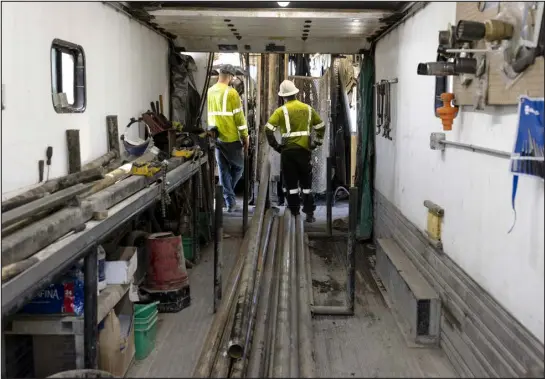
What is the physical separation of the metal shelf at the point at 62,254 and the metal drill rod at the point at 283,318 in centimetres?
87

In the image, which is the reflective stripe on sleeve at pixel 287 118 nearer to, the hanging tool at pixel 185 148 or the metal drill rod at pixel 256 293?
the metal drill rod at pixel 256 293

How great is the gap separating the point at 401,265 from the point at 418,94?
3.84ft

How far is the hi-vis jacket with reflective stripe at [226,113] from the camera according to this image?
6398 mm

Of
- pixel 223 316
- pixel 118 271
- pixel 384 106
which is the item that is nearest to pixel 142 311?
pixel 118 271

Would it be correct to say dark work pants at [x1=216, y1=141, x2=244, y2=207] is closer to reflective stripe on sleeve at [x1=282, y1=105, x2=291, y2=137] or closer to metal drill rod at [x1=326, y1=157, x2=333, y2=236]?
reflective stripe on sleeve at [x1=282, y1=105, x2=291, y2=137]

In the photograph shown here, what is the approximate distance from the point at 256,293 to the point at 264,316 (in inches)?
13.9

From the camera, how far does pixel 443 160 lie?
321 cm

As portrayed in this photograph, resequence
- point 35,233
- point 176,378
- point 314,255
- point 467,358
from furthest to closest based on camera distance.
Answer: point 314,255, point 467,358, point 35,233, point 176,378

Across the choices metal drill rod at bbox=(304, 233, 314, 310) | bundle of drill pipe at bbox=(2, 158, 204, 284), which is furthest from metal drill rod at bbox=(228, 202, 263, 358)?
bundle of drill pipe at bbox=(2, 158, 204, 284)

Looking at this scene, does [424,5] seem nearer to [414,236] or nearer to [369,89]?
[414,236]

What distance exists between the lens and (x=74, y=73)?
345 cm

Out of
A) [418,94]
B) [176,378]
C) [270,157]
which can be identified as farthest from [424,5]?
[270,157]

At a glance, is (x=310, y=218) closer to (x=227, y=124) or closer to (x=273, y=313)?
(x=227, y=124)

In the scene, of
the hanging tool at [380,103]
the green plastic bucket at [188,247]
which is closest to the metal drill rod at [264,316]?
the green plastic bucket at [188,247]
